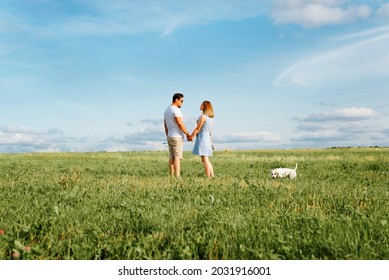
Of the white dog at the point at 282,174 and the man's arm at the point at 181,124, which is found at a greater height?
the man's arm at the point at 181,124

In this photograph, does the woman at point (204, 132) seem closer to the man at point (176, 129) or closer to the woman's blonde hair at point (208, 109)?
the woman's blonde hair at point (208, 109)

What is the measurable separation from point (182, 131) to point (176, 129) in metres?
0.23

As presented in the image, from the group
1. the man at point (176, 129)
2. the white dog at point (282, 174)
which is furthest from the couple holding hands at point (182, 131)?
the white dog at point (282, 174)

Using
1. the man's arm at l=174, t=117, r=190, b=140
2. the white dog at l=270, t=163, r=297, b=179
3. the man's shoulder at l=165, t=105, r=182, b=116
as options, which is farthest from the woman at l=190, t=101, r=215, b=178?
the white dog at l=270, t=163, r=297, b=179

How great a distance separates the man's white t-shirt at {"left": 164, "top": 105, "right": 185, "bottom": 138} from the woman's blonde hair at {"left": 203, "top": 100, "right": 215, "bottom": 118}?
0.84 metres

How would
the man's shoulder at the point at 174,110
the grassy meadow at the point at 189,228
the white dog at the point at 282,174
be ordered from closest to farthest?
the grassy meadow at the point at 189,228 < the man's shoulder at the point at 174,110 < the white dog at the point at 282,174

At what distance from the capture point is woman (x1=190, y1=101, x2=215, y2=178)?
554 inches

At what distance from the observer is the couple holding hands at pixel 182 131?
14070 mm

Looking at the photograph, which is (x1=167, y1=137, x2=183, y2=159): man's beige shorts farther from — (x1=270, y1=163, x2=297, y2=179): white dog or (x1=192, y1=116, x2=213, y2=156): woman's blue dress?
(x1=270, y1=163, x2=297, y2=179): white dog
